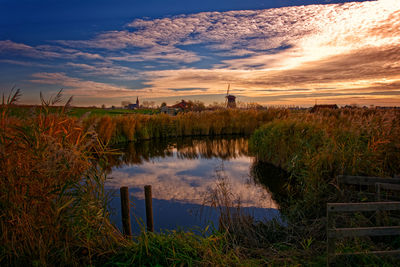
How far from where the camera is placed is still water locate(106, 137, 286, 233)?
6.32 metres

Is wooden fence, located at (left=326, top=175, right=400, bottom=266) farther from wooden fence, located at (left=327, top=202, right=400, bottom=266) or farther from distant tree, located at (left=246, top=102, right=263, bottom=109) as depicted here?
distant tree, located at (left=246, top=102, right=263, bottom=109)

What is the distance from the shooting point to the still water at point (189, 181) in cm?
632

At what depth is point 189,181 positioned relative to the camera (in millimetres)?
9484

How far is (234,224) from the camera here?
4.92 meters

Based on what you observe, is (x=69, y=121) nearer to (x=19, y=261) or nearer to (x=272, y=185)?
(x=19, y=261)

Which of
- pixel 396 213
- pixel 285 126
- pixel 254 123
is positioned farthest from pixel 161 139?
pixel 396 213

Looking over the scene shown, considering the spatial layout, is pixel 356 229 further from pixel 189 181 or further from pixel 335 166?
pixel 189 181

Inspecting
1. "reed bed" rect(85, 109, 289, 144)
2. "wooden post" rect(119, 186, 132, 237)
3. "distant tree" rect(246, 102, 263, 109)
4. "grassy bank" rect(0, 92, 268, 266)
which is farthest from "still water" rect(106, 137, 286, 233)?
"distant tree" rect(246, 102, 263, 109)

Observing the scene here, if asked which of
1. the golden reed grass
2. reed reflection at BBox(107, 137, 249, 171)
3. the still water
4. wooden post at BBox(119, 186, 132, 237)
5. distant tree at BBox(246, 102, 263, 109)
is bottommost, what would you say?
the still water

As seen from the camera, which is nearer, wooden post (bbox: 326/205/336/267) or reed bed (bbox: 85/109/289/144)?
wooden post (bbox: 326/205/336/267)

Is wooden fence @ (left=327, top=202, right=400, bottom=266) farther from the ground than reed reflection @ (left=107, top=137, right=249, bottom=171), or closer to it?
farther from the ground

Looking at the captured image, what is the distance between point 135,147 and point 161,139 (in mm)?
4088

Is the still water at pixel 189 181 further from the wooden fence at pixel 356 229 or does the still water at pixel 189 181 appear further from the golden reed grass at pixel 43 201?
the wooden fence at pixel 356 229

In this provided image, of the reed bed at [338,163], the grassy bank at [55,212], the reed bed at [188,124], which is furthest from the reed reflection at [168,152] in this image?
the grassy bank at [55,212]
